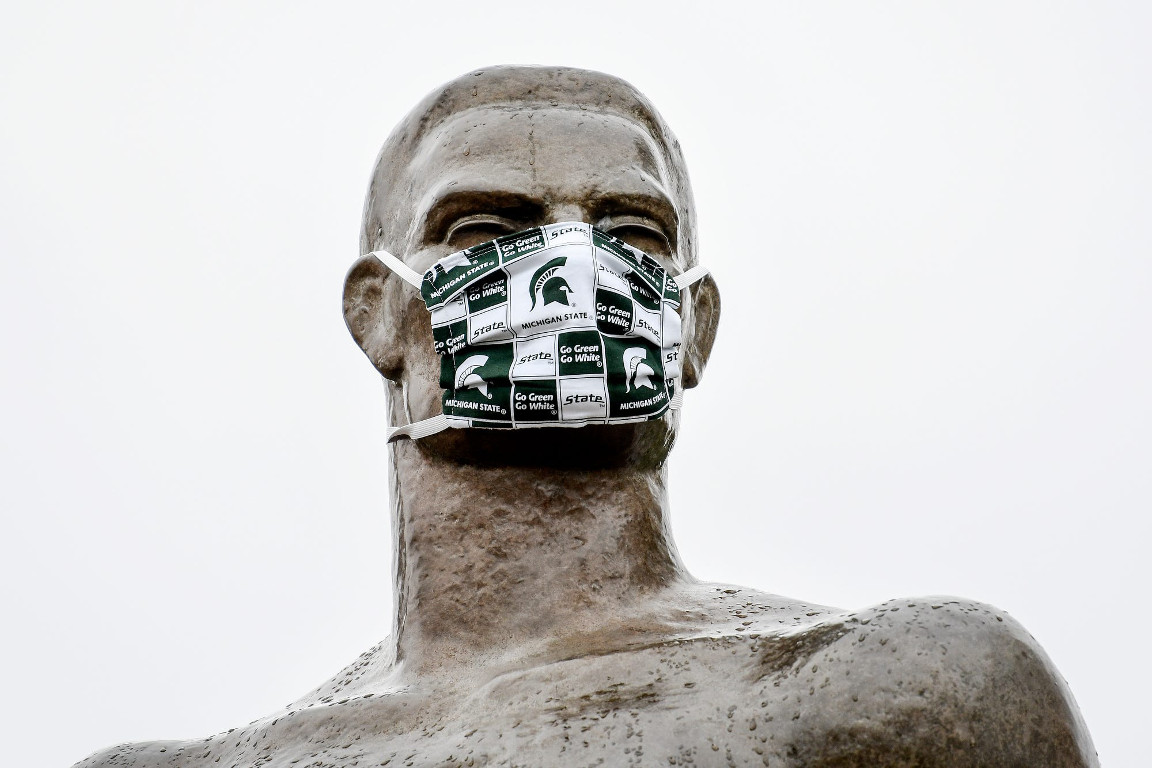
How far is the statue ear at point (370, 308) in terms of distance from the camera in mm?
6832

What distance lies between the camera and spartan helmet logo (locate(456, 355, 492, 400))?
618cm

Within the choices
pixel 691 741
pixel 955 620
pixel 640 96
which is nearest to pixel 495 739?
pixel 691 741

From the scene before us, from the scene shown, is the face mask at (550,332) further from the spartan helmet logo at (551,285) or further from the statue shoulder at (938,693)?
the statue shoulder at (938,693)

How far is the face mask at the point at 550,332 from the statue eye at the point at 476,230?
0.15 m

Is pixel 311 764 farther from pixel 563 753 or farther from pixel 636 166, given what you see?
pixel 636 166

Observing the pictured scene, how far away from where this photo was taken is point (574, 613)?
19.9 feet

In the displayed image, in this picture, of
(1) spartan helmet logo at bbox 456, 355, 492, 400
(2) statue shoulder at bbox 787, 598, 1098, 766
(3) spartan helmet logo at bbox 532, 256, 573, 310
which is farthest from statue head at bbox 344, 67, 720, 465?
(2) statue shoulder at bbox 787, 598, 1098, 766

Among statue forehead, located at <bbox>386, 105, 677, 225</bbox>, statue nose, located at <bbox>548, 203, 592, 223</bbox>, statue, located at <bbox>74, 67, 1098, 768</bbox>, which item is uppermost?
statue forehead, located at <bbox>386, 105, 677, 225</bbox>

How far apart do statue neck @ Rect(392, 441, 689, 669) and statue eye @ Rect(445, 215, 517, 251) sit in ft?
2.56

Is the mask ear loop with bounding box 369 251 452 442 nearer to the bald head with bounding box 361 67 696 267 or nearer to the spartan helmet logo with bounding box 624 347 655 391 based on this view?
the bald head with bounding box 361 67 696 267

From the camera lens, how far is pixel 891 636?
203 inches

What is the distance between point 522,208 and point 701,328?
1017 mm

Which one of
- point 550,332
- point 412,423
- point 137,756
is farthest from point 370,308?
point 137,756

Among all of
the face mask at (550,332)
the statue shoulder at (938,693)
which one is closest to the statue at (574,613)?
the statue shoulder at (938,693)
